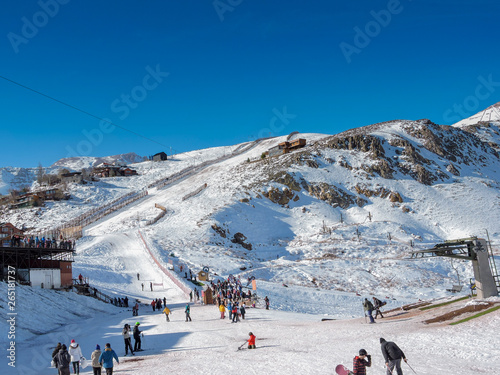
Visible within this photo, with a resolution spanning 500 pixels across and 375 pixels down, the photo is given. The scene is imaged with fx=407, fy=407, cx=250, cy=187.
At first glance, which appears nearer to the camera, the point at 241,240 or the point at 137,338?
the point at 137,338

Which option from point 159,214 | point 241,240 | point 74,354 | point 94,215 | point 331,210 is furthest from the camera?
point 94,215

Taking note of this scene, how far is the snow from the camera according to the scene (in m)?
15.2

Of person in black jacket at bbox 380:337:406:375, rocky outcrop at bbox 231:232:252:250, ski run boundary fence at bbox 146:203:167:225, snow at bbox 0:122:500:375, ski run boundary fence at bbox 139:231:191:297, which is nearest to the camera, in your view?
person in black jacket at bbox 380:337:406:375

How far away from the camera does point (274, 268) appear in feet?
161

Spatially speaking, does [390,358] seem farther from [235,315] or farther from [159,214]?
[159,214]

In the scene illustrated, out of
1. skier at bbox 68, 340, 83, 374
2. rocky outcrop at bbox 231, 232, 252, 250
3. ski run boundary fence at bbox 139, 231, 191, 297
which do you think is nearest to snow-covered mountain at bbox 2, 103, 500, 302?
rocky outcrop at bbox 231, 232, 252, 250

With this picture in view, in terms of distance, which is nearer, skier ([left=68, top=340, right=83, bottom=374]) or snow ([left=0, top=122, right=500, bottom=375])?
skier ([left=68, top=340, right=83, bottom=374])

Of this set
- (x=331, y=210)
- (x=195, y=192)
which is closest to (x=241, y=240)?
(x=331, y=210)

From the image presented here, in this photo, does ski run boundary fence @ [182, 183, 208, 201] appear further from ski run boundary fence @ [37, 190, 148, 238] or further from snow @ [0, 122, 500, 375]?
ski run boundary fence @ [37, 190, 148, 238]

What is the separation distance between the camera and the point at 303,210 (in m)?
73.4

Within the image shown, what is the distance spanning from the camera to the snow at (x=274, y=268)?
15219mm

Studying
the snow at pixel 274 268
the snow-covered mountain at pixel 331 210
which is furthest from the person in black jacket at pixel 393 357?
the snow-covered mountain at pixel 331 210

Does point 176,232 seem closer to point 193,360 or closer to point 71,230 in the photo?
point 71,230

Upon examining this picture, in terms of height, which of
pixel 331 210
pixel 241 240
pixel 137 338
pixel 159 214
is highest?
pixel 159 214
